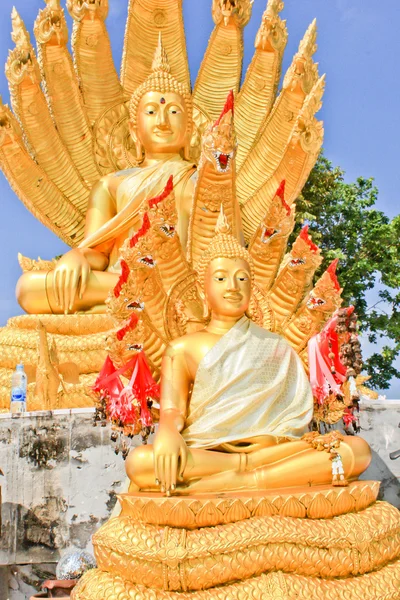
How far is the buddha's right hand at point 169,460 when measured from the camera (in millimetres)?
3729

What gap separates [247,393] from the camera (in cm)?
423

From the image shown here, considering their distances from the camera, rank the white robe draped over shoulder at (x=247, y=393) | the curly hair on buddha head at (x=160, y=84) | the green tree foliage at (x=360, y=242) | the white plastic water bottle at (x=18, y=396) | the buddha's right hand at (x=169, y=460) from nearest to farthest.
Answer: the buddha's right hand at (x=169, y=460), the white robe draped over shoulder at (x=247, y=393), the white plastic water bottle at (x=18, y=396), the curly hair on buddha head at (x=160, y=84), the green tree foliage at (x=360, y=242)

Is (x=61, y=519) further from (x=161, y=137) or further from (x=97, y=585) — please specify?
(x=161, y=137)

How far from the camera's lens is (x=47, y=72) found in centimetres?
804

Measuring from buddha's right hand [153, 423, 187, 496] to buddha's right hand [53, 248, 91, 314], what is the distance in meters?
3.25

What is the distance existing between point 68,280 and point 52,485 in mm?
2307

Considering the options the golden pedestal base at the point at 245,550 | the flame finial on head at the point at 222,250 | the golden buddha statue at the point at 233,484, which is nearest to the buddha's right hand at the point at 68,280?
the golden buddha statue at the point at 233,484

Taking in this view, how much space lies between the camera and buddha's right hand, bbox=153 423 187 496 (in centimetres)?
373

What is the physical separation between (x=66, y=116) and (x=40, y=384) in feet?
11.6

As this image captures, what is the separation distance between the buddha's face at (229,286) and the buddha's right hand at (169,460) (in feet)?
3.22

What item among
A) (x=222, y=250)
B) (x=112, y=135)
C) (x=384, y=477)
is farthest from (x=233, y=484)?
(x=112, y=135)

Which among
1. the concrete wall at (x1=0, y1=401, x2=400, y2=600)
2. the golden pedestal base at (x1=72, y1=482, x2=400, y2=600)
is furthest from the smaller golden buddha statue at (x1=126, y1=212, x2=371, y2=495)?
the concrete wall at (x1=0, y1=401, x2=400, y2=600)

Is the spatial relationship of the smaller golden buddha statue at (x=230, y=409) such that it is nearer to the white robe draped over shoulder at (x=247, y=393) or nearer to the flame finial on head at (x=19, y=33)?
the white robe draped over shoulder at (x=247, y=393)

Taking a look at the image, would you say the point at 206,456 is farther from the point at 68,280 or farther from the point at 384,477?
the point at 68,280
